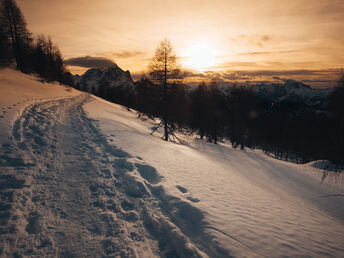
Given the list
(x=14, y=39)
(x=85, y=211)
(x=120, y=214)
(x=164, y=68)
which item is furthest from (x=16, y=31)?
(x=120, y=214)

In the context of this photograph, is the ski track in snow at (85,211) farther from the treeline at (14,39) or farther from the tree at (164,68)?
the treeline at (14,39)

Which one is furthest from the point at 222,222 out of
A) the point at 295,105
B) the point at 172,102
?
the point at 295,105

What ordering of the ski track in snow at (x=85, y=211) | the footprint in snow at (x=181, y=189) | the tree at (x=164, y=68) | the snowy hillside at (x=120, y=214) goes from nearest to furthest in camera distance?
the ski track in snow at (x=85, y=211)
the snowy hillside at (x=120, y=214)
the footprint in snow at (x=181, y=189)
the tree at (x=164, y=68)

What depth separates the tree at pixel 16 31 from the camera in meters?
31.5

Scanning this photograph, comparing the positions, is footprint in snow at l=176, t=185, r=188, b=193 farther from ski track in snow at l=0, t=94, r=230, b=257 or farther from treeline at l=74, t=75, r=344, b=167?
treeline at l=74, t=75, r=344, b=167

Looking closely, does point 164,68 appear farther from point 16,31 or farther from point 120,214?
point 16,31

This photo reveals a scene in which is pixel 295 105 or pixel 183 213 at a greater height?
pixel 295 105

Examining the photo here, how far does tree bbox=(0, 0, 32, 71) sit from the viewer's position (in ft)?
103

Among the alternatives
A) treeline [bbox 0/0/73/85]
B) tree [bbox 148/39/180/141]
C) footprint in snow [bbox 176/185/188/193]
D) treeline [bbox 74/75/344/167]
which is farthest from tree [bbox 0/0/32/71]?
footprint in snow [bbox 176/185/188/193]

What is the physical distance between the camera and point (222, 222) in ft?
12.7

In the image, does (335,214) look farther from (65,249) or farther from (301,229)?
(65,249)

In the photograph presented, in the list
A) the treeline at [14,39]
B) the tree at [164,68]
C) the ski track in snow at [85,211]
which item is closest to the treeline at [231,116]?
the tree at [164,68]

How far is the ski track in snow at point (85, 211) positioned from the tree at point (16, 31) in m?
41.9

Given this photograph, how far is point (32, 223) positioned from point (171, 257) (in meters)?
2.65
